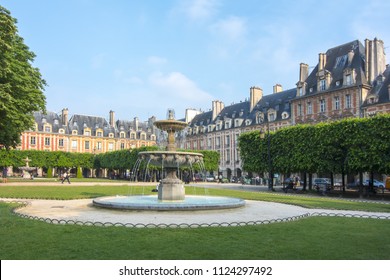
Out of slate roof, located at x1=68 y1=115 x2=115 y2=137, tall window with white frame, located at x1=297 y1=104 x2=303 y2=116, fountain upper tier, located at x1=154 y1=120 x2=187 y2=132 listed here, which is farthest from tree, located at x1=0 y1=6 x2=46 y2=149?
slate roof, located at x1=68 y1=115 x2=115 y2=137

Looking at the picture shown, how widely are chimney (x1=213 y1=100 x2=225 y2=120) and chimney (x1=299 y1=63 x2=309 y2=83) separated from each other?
2653cm

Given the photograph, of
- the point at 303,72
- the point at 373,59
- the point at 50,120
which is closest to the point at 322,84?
the point at 303,72

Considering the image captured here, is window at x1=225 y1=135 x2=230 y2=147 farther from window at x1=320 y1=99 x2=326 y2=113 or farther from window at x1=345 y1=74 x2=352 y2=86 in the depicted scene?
window at x1=345 y1=74 x2=352 y2=86

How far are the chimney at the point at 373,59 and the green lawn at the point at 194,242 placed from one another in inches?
1619

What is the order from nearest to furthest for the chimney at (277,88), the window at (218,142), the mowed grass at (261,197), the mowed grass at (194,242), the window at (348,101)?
the mowed grass at (194,242), the mowed grass at (261,197), the window at (348,101), the chimney at (277,88), the window at (218,142)

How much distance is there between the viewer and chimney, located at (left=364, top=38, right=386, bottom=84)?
46.4m

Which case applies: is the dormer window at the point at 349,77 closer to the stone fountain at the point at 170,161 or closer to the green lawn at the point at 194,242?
the stone fountain at the point at 170,161

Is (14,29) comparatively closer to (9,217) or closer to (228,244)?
(9,217)

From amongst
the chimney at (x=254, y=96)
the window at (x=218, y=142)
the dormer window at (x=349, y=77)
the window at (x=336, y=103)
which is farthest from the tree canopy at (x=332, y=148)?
the window at (x=218, y=142)

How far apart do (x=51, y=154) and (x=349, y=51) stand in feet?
176

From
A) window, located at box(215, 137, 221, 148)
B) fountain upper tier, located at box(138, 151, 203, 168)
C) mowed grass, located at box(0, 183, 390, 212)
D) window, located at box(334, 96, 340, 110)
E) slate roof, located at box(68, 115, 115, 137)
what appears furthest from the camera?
slate roof, located at box(68, 115, 115, 137)

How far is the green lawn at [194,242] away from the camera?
267 inches

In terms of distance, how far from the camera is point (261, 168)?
37188 mm

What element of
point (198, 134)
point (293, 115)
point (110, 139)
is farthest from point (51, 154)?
point (293, 115)
